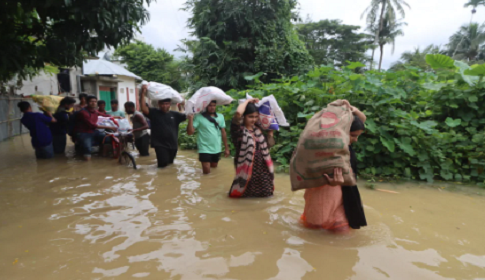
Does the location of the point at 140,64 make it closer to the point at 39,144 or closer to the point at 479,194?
the point at 39,144

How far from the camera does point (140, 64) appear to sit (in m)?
30.7

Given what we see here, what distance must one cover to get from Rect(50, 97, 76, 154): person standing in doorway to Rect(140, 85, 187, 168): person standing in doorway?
9.22 ft

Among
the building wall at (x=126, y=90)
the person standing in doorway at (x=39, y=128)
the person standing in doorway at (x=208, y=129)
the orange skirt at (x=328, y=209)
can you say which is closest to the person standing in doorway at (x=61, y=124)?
the person standing in doorway at (x=39, y=128)

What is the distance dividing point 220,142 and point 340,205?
2683 mm

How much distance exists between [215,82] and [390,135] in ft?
28.0

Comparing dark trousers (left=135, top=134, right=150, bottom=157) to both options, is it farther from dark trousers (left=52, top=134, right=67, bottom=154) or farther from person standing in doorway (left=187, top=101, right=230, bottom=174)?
person standing in doorway (left=187, top=101, right=230, bottom=174)

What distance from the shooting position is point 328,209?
2.81 metres

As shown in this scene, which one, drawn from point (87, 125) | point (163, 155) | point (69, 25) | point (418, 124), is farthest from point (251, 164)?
point (87, 125)

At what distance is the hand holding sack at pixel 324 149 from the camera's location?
245 centimetres

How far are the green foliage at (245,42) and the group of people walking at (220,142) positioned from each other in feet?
17.9

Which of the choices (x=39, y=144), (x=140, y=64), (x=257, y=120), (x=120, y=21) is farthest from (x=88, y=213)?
(x=140, y=64)

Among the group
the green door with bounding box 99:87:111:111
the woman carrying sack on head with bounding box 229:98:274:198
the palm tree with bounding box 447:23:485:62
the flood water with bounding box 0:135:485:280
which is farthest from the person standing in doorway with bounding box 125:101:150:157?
the palm tree with bounding box 447:23:485:62

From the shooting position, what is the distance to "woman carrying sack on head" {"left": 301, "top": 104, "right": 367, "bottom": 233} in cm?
274

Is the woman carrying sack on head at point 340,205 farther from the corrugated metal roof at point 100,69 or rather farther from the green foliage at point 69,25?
the corrugated metal roof at point 100,69
